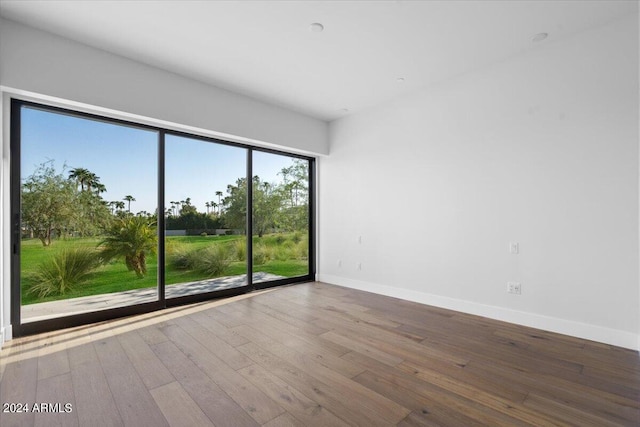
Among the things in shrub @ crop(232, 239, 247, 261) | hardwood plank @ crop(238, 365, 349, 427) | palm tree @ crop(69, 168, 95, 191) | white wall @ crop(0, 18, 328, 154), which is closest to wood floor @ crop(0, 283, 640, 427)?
hardwood plank @ crop(238, 365, 349, 427)

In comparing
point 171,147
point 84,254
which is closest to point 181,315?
point 84,254

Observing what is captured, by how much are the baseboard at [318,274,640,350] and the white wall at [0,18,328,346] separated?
9.43ft

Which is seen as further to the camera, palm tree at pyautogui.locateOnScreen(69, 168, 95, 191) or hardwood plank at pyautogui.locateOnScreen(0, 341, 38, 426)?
palm tree at pyautogui.locateOnScreen(69, 168, 95, 191)

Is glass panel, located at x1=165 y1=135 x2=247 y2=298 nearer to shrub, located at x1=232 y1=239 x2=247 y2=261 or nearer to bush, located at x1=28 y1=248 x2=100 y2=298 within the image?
shrub, located at x1=232 y1=239 x2=247 y2=261

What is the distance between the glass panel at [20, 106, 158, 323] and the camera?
2928 mm

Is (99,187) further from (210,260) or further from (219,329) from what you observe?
(219,329)

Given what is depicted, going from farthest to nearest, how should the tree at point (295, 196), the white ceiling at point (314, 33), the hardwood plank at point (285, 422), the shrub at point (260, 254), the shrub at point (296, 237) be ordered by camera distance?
the shrub at point (296, 237) → the tree at point (295, 196) → the shrub at point (260, 254) → the white ceiling at point (314, 33) → the hardwood plank at point (285, 422)

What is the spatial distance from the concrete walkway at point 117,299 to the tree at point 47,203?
2.12 ft

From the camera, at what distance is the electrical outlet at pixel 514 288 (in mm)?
3123

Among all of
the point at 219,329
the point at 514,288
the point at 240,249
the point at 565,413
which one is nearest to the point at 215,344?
the point at 219,329

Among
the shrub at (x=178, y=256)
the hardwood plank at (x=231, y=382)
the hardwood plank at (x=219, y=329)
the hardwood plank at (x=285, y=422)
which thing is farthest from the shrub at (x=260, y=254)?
the hardwood plank at (x=285, y=422)

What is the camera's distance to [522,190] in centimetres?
311

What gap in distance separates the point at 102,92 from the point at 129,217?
1.35 m

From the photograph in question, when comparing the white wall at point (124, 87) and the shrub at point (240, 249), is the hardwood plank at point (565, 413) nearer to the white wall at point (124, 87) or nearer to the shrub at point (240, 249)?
the shrub at point (240, 249)
